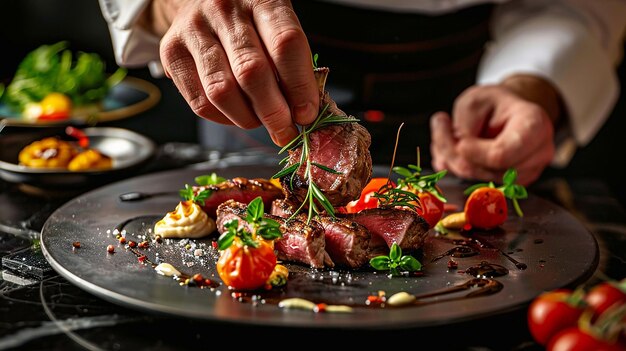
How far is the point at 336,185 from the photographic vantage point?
76.2 inches

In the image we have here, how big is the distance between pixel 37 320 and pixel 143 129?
→ 4064mm

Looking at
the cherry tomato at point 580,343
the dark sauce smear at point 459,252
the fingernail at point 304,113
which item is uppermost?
the fingernail at point 304,113

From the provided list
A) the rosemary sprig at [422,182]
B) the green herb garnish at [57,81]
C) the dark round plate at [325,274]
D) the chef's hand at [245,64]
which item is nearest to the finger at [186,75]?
the chef's hand at [245,64]

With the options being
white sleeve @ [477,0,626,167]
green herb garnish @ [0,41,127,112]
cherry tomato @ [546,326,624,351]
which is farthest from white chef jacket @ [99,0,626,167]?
cherry tomato @ [546,326,624,351]

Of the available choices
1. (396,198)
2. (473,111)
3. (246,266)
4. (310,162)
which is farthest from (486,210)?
(246,266)

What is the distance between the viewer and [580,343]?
126cm

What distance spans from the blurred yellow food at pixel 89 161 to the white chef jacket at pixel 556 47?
382mm

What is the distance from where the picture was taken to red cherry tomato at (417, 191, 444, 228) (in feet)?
7.15

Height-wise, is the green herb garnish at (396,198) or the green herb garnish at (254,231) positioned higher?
the green herb garnish at (254,231)

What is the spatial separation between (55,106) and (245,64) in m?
2.42

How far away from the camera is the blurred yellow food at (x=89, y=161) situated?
9.14 ft

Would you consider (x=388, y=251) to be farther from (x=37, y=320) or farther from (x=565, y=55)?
(x=565, y=55)

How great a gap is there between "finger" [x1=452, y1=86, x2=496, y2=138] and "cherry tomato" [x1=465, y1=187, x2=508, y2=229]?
611 mm

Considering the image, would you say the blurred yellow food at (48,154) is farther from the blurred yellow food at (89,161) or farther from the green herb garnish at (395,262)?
the green herb garnish at (395,262)
